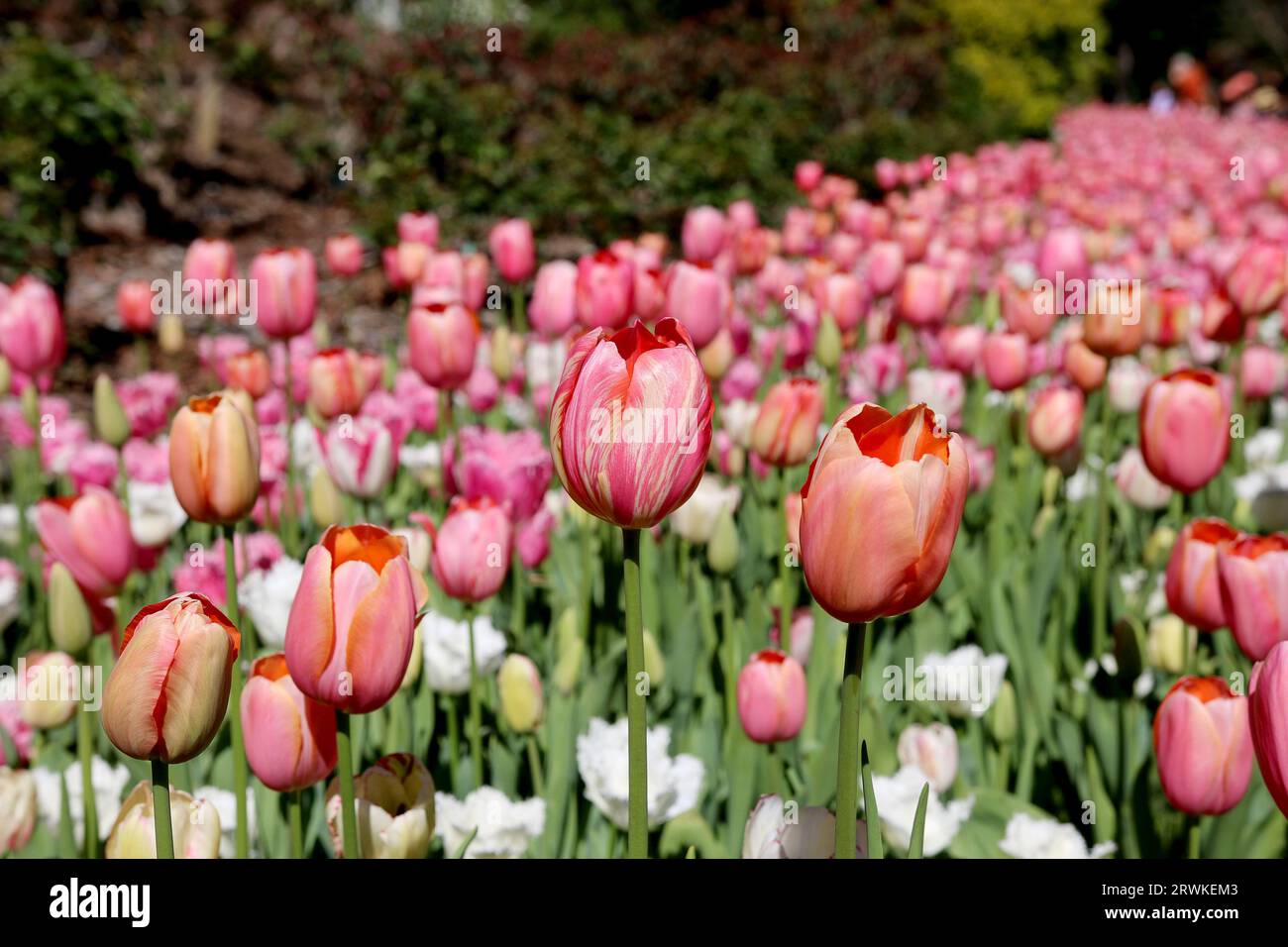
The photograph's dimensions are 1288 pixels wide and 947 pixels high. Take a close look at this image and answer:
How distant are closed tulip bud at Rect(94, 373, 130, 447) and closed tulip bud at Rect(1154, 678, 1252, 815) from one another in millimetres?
1861

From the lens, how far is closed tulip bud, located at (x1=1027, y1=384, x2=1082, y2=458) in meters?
2.14

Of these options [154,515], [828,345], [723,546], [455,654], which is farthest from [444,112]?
[455,654]

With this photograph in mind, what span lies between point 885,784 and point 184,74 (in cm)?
1252

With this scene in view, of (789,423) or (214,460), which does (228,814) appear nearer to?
(214,460)

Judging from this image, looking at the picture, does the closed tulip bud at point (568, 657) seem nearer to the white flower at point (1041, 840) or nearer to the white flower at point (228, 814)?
the white flower at point (228, 814)

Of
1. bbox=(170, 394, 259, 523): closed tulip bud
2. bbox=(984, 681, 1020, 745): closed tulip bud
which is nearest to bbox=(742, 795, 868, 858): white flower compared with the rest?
bbox=(170, 394, 259, 523): closed tulip bud

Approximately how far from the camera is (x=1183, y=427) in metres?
1.57

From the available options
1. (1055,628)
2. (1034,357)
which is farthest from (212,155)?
(1055,628)

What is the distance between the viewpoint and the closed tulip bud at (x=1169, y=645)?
1.81m

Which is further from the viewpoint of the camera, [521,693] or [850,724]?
[521,693]

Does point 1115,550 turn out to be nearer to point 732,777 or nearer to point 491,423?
point 732,777

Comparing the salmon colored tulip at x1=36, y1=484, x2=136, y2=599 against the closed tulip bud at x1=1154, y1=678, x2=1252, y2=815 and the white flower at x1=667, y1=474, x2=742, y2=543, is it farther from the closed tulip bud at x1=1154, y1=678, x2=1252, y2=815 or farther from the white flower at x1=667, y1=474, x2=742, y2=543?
the closed tulip bud at x1=1154, y1=678, x2=1252, y2=815

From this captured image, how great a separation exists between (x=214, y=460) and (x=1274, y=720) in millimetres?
936
